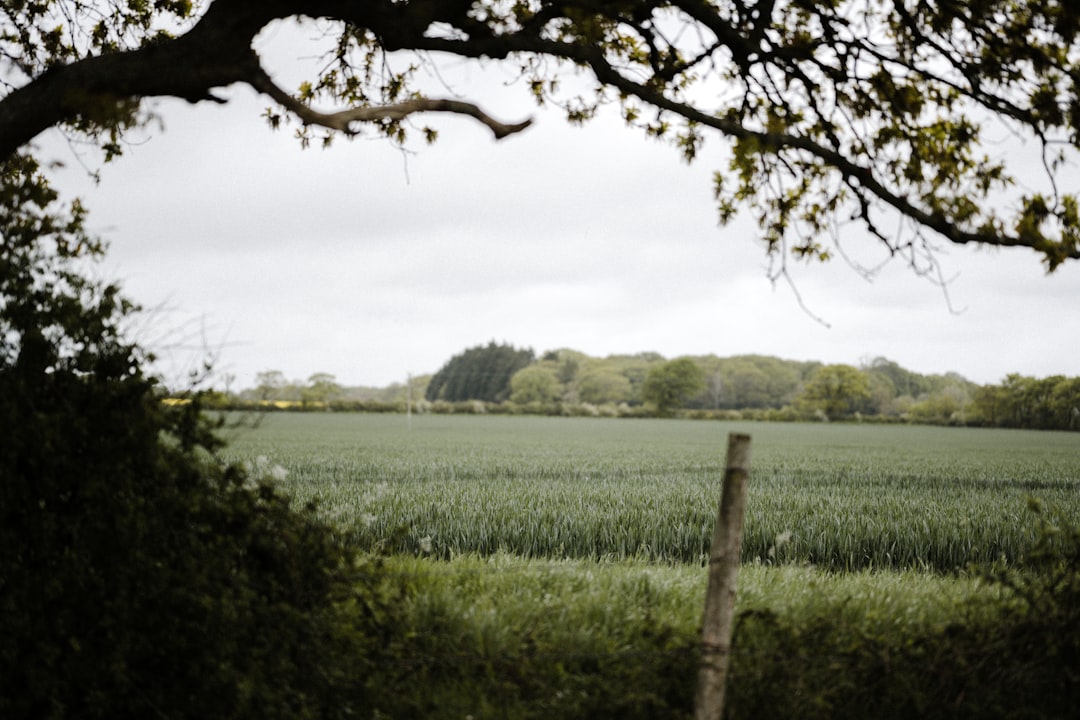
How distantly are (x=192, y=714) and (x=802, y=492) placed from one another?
43.9ft

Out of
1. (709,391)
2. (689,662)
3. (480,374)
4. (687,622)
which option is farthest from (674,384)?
(689,662)

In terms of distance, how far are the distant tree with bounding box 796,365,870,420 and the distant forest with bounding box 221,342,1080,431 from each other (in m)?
0.16

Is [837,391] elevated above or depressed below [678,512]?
above

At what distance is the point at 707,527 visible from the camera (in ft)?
32.7

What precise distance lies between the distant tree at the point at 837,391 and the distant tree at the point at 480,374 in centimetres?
5862

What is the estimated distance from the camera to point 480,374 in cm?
14812

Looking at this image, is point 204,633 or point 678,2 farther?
point 678,2

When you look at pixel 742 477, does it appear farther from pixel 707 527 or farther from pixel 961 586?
pixel 707 527

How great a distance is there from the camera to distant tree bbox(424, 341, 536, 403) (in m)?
147

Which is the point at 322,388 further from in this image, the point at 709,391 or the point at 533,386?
the point at 709,391

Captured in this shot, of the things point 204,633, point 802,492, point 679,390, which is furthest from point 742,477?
point 679,390

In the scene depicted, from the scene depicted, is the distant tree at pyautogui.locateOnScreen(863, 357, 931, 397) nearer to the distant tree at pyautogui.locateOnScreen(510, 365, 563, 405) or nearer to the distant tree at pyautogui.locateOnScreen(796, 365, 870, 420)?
the distant tree at pyautogui.locateOnScreen(796, 365, 870, 420)

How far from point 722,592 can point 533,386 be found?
442 ft

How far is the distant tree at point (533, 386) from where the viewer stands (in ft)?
455
